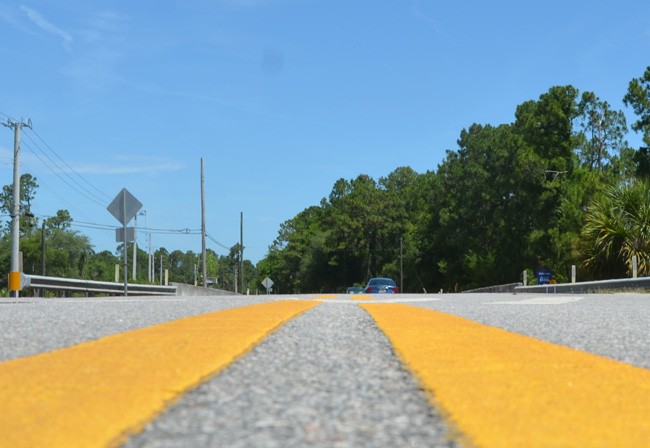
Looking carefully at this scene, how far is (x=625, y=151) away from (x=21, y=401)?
6764cm

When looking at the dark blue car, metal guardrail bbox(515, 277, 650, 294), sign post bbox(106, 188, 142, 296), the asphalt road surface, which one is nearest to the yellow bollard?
sign post bbox(106, 188, 142, 296)

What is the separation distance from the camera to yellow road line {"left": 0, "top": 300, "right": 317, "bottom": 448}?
242cm

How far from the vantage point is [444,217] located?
7112 cm

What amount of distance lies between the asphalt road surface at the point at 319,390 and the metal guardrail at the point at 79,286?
1708cm

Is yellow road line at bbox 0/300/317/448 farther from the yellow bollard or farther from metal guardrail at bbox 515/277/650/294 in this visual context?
the yellow bollard

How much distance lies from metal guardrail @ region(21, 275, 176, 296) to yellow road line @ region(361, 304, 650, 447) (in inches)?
725

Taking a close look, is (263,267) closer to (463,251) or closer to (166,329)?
(463,251)

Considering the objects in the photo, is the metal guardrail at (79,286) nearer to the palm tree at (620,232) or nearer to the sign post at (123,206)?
the sign post at (123,206)

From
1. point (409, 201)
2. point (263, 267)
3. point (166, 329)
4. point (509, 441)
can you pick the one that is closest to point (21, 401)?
point (509, 441)

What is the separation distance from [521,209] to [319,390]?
62130mm

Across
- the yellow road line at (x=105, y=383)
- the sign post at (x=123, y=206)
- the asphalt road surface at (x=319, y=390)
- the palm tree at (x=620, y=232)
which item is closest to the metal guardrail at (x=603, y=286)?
the palm tree at (x=620, y=232)

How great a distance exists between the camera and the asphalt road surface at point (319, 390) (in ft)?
8.00

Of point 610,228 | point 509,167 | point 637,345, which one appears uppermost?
point 509,167

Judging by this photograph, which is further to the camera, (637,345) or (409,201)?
(409,201)
